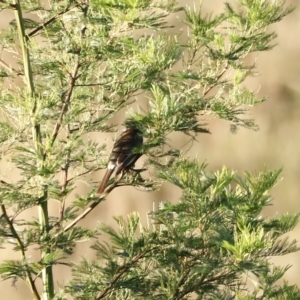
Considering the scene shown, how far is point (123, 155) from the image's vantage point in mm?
1795

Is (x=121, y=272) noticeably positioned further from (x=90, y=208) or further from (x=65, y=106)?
(x=65, y=106)

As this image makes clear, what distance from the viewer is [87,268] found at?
1866 millimetres

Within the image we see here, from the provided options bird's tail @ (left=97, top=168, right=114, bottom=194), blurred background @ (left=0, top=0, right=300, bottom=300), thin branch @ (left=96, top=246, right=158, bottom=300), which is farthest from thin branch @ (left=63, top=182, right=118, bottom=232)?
blurred background @ (left=0, top=0, right=300, bottom=300)

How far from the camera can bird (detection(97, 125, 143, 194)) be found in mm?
1791

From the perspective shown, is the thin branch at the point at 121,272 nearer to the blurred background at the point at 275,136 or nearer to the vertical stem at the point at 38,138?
the vertical stem at the point at 38,138

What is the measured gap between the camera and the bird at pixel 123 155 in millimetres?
1791

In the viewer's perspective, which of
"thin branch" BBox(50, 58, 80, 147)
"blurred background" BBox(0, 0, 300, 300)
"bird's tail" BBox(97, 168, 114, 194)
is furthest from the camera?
"blurred background" BBox(0, 0, 300, 300)

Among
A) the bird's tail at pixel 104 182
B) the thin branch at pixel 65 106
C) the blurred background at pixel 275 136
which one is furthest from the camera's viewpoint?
the blurred background at pixel 275 136

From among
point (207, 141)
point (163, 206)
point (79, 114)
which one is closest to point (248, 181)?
point (163, 206)

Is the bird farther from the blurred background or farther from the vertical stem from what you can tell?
the blurred background

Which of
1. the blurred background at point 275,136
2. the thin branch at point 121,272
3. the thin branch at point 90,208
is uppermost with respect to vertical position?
the blurred background at point 275,136

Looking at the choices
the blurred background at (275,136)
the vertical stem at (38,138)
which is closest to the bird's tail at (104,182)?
the vertical stem at (38,138)

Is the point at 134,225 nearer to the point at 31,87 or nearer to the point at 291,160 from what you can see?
the point at 31,87

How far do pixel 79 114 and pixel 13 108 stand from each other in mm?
233
